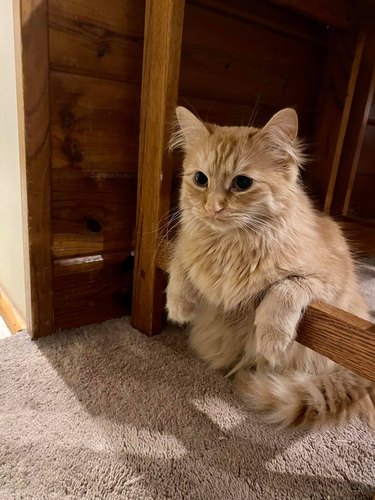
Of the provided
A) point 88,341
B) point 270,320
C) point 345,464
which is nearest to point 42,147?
point 88,341

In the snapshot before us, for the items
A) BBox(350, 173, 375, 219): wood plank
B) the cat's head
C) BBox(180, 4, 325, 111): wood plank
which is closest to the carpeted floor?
the cat's head

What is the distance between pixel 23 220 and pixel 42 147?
0.80 feet

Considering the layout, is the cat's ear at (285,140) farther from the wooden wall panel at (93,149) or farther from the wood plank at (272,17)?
the wood plank at (272,17)

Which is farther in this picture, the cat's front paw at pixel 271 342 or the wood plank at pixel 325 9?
the wood plank at pixel 325 9

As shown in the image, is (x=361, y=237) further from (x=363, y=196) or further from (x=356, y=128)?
(x=363, y=196)

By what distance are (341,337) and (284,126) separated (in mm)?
506

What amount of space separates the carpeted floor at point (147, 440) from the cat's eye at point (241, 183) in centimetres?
58

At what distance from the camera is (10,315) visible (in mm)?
1478

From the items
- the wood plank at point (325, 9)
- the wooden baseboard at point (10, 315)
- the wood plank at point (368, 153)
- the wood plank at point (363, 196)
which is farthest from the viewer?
the wood plank at point (363, 196)

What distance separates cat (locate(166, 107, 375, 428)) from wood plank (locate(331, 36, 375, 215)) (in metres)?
0.83

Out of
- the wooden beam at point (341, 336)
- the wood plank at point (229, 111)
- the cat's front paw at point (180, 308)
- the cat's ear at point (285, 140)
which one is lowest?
the cat's front paw at point (180, 308)

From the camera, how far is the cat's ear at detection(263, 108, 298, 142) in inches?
34.6

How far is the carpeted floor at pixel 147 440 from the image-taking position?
2.51ft

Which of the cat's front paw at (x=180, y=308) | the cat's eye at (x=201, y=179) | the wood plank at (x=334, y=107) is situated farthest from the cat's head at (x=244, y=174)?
the wood plank at (x=334, y=107)
